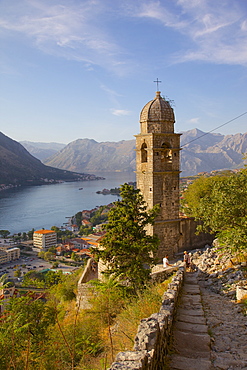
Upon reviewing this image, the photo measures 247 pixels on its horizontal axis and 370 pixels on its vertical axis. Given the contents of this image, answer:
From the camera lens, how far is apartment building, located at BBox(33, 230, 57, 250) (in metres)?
57.2

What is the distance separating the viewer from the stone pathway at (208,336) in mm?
3644

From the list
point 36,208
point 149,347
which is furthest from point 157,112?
point 36,208

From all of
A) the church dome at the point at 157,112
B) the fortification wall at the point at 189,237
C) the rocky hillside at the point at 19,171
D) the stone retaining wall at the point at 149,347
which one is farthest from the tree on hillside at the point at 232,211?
the rocky hillside at the point at 19,171

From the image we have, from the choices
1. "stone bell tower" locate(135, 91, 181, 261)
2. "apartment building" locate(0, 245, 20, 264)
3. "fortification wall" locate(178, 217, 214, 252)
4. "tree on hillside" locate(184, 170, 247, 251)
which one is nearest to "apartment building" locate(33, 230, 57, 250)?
"apartment building" locate(0, 245, 20, 264)

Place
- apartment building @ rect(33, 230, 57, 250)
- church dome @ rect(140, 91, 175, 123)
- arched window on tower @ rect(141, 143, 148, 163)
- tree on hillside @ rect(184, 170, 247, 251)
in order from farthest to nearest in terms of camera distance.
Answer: apartment building @ rect(33, 230, 57, 250) < arched window on tower @ rect(141, 143, 148, 163) < church dome @ rect(140, 91, 175, 123) < tree on hillside @ rect(184, 170, 247, 251)

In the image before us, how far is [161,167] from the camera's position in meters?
12.3

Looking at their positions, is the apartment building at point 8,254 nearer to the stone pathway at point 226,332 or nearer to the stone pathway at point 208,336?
the stone pathway at point 226,332

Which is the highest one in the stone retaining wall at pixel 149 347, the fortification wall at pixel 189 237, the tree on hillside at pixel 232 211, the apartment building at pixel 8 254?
the tree on hillside at pixel 232 211

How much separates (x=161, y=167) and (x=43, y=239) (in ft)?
161

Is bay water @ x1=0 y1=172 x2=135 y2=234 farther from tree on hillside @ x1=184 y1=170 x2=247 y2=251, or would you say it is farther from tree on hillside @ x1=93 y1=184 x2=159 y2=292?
tree on hillside @ x1=184 y1=170 x2=247 y2=251

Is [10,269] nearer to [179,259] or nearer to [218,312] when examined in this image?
[179,259]

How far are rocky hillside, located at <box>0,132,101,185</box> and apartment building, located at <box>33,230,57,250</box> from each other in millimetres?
86413

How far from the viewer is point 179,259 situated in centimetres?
1221

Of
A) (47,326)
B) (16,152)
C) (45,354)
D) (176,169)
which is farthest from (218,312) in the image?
(16,152)
